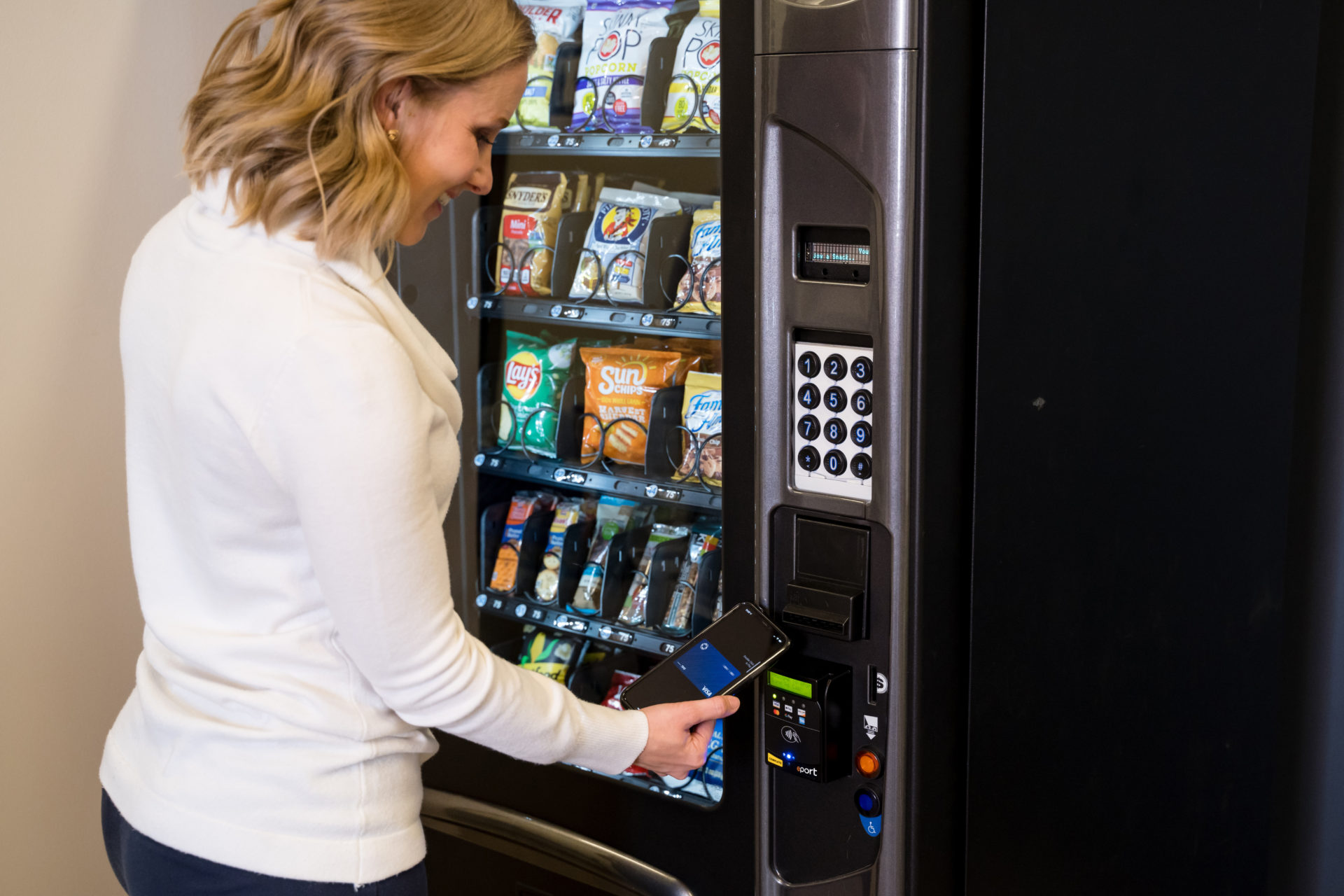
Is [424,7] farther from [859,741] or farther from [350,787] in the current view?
[859,741]

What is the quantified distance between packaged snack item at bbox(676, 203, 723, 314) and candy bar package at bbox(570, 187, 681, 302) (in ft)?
0.29

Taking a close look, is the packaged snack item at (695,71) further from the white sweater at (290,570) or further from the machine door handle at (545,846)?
the machine door handle at (545,846)

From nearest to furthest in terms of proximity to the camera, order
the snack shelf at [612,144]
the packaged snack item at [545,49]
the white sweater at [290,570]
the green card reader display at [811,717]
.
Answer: the white sweater at [290,570] → the green card reader display at [811,717] → the snack shelf at [612,144] → the packaged snack item at [545,49]

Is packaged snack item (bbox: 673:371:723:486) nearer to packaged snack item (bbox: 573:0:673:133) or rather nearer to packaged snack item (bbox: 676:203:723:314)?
packaged snack item (bbox: 676:203:723:314)

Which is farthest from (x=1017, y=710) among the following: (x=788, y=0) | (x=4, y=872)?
(x=4, y=872)

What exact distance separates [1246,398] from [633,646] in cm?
90

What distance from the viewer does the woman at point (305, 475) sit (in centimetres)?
95

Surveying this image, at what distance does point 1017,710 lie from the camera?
1.36 meters

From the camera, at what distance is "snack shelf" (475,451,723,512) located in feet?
5.22

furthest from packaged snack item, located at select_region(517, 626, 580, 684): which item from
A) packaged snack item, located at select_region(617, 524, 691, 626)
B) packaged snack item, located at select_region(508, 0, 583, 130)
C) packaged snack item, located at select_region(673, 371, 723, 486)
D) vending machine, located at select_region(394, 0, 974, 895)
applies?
packaged snack item, located at select_region(508, 0, 583, 130)

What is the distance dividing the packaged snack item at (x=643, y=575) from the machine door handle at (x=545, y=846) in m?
0.34

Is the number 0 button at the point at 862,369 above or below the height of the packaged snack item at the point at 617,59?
below

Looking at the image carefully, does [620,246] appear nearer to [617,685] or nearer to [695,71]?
[695,71]

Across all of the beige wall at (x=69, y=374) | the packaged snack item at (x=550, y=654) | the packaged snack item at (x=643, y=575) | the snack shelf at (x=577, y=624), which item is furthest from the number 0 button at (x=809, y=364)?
the beige wall at (x=69, y=374)
